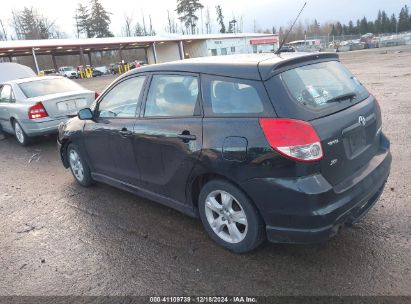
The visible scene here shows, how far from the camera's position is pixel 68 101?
8.05 meters

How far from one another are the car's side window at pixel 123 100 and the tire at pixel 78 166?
0.92 m

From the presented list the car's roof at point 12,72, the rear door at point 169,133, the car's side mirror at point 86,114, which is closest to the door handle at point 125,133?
the rear door at point 169,133

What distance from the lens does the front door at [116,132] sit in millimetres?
4141

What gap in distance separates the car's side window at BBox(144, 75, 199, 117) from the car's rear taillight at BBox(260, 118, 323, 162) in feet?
3.00

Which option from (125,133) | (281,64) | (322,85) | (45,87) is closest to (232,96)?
(281,64)

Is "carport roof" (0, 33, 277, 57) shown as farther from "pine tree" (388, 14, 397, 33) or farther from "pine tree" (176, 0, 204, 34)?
"pine tree" (388, 14, 397, 33)

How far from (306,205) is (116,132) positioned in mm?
2436

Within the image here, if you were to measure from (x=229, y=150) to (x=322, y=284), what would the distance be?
1.28m

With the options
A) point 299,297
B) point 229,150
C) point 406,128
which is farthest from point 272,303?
point 406,128

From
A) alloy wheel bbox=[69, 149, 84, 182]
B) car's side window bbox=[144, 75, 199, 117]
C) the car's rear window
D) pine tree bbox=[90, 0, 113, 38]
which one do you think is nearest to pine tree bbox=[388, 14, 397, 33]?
pine tree bbox=[90, 0, 113, 38]

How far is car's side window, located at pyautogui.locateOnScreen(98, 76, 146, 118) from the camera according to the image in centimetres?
412

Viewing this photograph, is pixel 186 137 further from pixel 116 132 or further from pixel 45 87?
pixel 45 87

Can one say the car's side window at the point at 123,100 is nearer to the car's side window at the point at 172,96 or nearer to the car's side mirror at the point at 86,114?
the car's side mirror at the point at 86,114

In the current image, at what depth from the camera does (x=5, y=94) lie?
9.31 m
